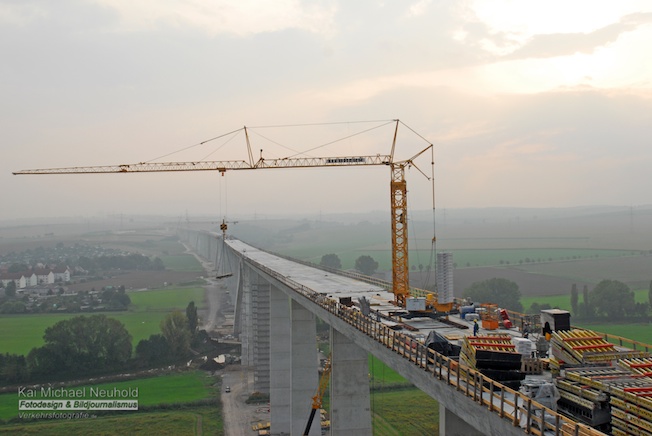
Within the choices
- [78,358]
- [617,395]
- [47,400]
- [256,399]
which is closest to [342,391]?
[617,395]

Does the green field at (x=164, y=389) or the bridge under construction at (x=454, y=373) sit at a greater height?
the bridge under construction at (x=454, y=373)

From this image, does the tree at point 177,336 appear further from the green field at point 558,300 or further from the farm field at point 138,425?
the green field at point 558,300

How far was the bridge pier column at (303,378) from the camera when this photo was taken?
57.0 m

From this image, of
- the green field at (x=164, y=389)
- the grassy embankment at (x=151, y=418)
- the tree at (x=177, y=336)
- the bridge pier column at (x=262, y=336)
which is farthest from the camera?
the tree at (x=177, y=336)

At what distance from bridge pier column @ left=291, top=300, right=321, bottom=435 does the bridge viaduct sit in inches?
3.8

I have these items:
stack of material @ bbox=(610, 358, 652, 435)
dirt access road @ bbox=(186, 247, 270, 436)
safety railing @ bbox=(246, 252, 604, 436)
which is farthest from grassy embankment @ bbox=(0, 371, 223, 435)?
stack of material @ bbox=(610, 358, 652, 435)

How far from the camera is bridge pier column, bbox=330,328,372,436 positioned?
133 ft

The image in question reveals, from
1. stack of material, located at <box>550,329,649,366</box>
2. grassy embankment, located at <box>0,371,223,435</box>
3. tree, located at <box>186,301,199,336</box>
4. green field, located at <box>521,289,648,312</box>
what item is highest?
stack of material, located at <box>550,329,649,366</box>

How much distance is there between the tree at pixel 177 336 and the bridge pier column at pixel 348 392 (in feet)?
197

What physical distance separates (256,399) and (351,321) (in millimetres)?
43274

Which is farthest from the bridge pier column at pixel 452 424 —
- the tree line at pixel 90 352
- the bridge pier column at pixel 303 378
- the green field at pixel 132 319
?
the green field at pixel 132 319

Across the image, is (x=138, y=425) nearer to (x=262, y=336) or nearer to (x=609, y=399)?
(x=262, y=336)

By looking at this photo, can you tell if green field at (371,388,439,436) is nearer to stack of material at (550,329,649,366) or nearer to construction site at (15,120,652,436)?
construction site at (15,120,652,436)

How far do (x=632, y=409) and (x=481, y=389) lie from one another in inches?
195
